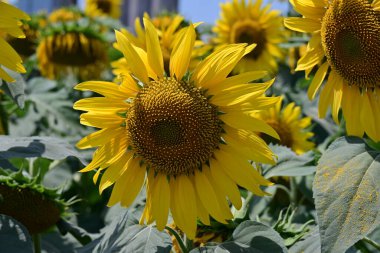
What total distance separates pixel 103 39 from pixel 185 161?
1401 millimetres

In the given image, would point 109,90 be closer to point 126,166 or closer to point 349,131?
point 126,166

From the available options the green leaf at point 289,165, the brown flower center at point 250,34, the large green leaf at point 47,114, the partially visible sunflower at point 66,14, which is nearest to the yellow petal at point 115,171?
the green leaf at point 289,165

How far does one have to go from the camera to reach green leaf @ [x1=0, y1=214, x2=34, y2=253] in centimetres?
103

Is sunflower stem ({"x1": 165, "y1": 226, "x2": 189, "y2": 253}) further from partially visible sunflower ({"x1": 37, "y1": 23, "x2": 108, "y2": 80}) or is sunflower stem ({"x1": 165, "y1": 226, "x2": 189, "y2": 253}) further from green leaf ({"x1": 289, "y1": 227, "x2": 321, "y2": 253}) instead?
partially visible sunflower ({"x1": 37, "y1": 23, "x2": 108, "y2": 80})

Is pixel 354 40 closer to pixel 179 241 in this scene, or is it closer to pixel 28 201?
pixel 179 241

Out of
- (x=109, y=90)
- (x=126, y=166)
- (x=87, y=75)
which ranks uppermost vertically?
(x=109, y=90)

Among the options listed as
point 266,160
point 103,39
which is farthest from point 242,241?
point 103,39

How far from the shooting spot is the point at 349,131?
45.3 inches

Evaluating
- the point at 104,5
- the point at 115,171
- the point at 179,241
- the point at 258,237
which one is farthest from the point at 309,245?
the point at 104,5

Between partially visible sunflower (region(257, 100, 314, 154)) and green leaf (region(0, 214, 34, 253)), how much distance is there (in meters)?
0.89

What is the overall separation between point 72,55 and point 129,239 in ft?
4.76

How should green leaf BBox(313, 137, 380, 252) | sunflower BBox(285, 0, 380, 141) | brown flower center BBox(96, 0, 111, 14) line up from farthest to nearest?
1. brown flower center BBox(96, 0, 111, 14)
2. sunflower BBox(285, 0, 380, 141)
3. green leaf BBox(313, 137, 380, 252)

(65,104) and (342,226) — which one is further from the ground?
(342,226)

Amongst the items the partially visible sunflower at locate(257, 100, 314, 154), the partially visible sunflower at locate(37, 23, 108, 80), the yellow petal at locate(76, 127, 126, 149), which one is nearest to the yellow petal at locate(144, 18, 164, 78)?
the yellow petal at locate(76, 127, 126, 149)
